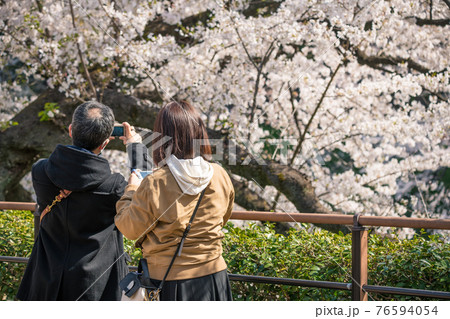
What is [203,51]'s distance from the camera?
675 centimetres

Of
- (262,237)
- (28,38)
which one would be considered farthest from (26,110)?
(262,237)

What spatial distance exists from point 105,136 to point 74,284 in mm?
618

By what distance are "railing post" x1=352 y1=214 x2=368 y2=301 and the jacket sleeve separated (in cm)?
108

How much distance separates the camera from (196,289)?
192cm

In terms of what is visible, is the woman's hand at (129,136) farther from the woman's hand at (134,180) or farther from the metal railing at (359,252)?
the metal railing at (359,252)

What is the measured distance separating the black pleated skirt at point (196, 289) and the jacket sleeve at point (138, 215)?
233mm

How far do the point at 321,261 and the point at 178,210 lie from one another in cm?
120

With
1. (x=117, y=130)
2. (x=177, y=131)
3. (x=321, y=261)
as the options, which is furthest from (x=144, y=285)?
(x=321, y=261)

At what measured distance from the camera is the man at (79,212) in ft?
6.52

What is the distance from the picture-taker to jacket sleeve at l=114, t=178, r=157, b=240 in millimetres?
1808

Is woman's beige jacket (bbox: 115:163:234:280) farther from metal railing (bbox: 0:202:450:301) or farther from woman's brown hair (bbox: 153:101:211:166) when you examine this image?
metal railing (bbox: 0:202:450:301)

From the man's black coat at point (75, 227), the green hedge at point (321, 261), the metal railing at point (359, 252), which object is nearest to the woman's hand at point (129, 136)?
the man's black coat at point (75, 227)

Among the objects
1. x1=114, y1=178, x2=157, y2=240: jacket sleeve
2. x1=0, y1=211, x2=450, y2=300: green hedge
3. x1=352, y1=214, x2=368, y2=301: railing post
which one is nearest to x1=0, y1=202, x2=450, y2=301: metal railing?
x1=352, y1=214, x2=368, y2=301: railing post

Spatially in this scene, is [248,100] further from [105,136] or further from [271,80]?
[105,136]
